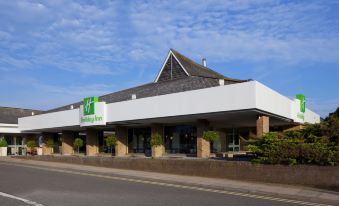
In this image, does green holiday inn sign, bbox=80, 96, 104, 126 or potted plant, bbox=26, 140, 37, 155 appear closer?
green holiday inn sign, bbox=80, 96, 104, 126

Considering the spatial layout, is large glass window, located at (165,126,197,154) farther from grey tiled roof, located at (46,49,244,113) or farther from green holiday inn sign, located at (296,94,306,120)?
green holiday inn sign, located at (296,94,306,120)

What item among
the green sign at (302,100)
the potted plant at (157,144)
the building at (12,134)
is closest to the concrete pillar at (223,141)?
the potted plant at (157,144)

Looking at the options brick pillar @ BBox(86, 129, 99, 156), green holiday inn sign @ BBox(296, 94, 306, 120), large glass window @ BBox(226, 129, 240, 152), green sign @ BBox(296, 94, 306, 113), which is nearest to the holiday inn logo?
brick pillar @ BBox(86, 129, 99, 156)

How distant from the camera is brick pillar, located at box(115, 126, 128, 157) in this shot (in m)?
40.2

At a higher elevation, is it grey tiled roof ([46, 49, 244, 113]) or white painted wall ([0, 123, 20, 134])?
grey tiled roof ([46, 49, 244, 113])

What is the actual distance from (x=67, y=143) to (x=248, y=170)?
33.2m

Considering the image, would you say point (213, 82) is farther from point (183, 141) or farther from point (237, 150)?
point (237, 150)

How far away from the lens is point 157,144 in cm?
3369

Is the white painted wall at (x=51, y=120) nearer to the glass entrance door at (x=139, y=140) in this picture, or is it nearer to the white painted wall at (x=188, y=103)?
the glass entrance door at (x=139, y=140)

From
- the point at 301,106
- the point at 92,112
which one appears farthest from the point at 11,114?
the point at 301,106

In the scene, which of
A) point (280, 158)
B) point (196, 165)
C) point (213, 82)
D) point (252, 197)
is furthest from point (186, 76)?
point (252, 197)

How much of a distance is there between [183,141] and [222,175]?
681 inches

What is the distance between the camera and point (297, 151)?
18359 mm

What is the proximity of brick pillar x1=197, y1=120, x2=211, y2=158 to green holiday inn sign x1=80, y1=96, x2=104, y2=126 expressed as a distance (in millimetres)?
9489
